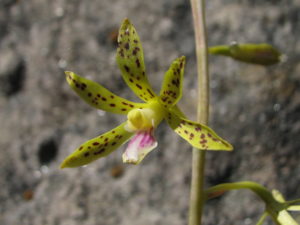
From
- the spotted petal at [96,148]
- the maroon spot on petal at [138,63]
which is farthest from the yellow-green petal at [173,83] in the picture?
the spotted petal at [96,148]

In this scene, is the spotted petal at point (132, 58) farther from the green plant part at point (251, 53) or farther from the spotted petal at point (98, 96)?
the green plant part at point (251, 53)

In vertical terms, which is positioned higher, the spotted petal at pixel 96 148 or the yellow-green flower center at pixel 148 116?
the yellow-green flower center at pixel 148 116

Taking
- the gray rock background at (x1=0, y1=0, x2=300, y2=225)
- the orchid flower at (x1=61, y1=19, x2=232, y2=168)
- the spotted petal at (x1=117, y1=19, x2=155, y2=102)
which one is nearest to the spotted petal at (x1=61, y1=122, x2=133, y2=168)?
the orchid flower at (x1=61, y1=19, x2=232, y2=168)

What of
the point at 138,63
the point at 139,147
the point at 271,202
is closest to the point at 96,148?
the point at 139,147

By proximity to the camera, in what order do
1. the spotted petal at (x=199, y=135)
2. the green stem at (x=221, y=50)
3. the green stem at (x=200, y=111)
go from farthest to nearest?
the green stem at (x=221, y=50)
the green stem at (x=200, y=111)
the spotted petal at (x=199, y=135)

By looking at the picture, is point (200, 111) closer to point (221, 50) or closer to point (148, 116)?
point (148, 116)

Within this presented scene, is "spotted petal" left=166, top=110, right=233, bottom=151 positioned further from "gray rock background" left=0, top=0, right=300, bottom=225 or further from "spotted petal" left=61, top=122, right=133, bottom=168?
"gray rock background" left=0, top=0, right=300, bottom=225
